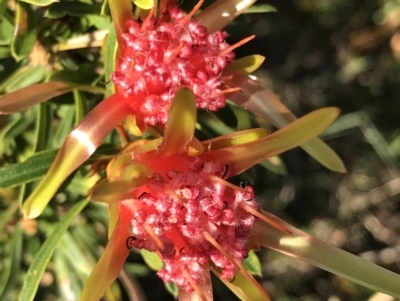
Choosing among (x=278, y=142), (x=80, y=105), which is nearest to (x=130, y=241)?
(x=278, y=142)

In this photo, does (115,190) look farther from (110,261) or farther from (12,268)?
(12,268)

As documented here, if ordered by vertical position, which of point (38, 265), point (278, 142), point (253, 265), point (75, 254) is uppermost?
point (278, 142)

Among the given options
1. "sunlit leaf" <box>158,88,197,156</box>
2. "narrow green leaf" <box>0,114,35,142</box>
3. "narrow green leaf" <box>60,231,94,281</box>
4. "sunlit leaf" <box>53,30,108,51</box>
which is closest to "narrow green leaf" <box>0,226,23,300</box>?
"narrow green leaf" <box>60,231,94,281</box>

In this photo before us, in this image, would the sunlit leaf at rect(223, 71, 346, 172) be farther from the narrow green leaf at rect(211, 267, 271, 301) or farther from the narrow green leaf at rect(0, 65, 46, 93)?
the narrow green leaf at rect(0, 65, 46, 93)

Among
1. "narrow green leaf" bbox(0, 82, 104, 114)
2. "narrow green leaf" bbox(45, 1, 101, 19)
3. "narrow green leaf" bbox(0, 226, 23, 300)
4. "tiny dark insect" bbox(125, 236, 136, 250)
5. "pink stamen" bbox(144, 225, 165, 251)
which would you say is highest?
"narrow green leaf" bbox(45, 1, 101, 19)

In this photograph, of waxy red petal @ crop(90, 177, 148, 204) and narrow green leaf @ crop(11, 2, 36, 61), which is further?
narrow green leaf @ crop(11, 2, 36, 61)

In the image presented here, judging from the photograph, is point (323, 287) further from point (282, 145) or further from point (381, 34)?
point (282, 145)

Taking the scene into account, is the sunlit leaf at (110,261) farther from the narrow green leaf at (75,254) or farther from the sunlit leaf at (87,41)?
the narrow green leaf at (75,254)

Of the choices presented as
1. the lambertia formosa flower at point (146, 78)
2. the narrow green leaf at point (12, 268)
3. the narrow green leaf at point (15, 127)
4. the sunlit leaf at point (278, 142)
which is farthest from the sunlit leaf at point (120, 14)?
the narrow green leaf at point (12, 268)
